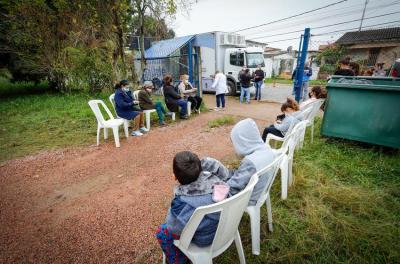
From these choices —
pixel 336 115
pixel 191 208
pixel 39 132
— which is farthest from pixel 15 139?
pixel 336 115

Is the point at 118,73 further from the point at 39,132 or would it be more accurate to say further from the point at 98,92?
the point at 39,132

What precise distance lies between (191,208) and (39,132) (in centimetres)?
678

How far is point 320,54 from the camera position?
22094mm

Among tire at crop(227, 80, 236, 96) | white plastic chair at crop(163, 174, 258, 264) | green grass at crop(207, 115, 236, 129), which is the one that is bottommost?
green grass at crop(207, 115, 236, 129)

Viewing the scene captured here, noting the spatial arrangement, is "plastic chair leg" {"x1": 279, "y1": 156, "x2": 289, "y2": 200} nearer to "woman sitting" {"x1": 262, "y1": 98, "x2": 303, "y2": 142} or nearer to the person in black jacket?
"woman sitting" {"x1": 262, "y1": 98, "x2": 303, "y2": 142}

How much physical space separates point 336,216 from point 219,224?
6.24 feet

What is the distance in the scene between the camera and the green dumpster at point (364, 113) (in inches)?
142

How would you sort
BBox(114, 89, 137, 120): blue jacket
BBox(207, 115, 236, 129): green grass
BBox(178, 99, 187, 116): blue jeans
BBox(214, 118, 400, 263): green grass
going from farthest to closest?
BBox(178, 99, 187, 116): blue jeans
BBox(207, 115, 236, 129): green grass
BBox(114, 89, 137, 120): blue jacket
BBox(214, 118, 400, 263): green grass

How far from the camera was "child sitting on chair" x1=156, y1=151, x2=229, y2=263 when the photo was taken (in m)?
1.55

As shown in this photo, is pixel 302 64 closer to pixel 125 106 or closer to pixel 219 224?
pixel 125 106

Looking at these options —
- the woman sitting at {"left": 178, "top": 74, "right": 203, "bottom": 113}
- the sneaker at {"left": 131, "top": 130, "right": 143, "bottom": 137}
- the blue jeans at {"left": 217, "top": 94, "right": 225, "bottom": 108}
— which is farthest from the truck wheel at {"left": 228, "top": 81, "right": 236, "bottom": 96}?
the sneaker at {"left": 131, "top": 130, "right": 143, "bottom": 137}

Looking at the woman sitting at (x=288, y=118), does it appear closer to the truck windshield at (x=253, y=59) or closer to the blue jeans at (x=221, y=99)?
the blue jeans at (x=221, y=99)

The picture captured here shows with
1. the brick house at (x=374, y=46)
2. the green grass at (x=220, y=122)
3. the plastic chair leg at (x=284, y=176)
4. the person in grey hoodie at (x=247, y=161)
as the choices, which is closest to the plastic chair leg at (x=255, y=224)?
the person in grey hoodie at (x=247, y=161)

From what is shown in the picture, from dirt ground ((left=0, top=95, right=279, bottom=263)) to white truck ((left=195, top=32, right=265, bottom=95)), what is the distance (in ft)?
22.8
